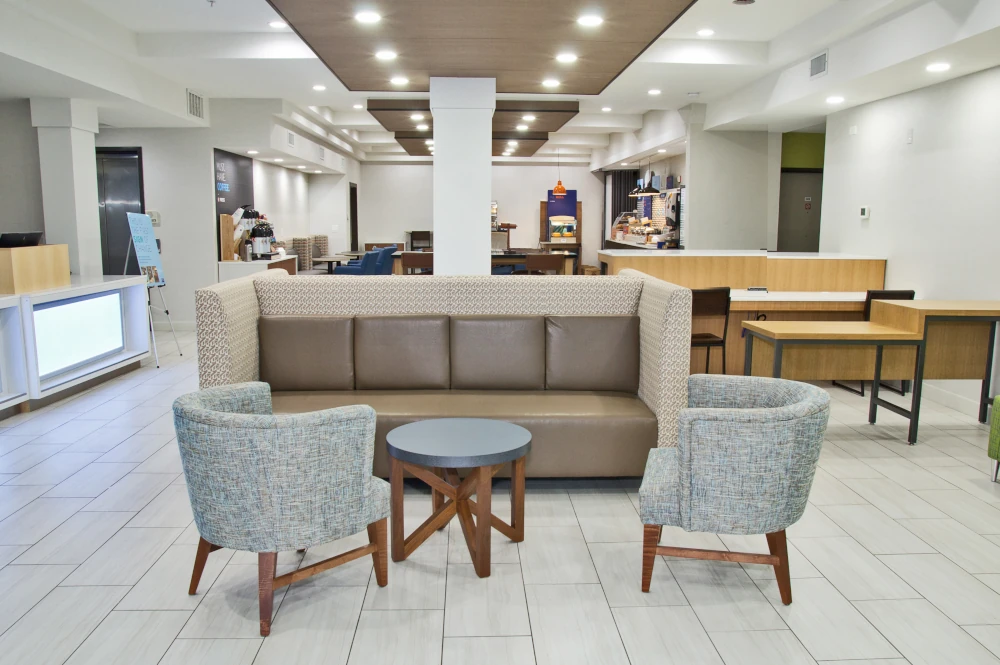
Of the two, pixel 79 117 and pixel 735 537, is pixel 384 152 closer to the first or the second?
pixel 79 117

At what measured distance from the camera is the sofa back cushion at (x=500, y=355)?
415 cm

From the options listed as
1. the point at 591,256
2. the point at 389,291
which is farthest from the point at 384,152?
the point at 389,291

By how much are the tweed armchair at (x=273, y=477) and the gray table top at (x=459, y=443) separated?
0.94 feet

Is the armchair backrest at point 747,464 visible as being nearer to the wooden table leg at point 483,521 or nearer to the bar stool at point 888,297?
the wooden table leg at point 483,521

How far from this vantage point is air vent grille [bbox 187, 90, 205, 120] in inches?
331

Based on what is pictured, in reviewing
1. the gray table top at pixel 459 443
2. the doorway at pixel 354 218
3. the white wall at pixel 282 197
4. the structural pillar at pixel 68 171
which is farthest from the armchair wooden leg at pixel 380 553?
the doorway at pixel 354 218

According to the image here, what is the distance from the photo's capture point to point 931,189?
6.13m

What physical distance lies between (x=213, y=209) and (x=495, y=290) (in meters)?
6.24

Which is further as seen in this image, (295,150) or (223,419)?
(295,150)

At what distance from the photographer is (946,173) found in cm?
593


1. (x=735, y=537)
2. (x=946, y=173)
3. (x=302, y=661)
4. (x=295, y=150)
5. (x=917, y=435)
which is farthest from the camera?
(x=295, y=150)

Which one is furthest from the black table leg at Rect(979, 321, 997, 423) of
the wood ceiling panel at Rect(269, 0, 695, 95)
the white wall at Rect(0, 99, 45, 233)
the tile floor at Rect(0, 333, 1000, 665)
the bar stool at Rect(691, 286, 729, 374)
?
the white wall at Rect(0, 99, 45, 233)

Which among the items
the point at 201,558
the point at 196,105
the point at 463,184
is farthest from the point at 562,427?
the point at 196,105

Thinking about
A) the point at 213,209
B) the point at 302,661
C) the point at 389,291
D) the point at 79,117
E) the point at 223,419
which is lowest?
the point at 302,661
